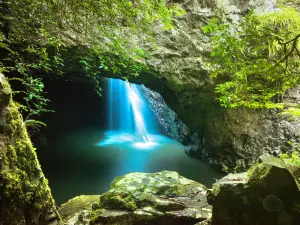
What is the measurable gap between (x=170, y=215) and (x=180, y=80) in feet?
14.5

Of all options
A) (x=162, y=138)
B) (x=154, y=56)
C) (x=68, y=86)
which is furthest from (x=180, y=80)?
(x=68, y=86)

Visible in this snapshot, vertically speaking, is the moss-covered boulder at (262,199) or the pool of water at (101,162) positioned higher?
the moss-covered boulder at (262,199)

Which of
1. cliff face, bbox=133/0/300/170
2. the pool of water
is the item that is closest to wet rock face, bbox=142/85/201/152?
the pool of water

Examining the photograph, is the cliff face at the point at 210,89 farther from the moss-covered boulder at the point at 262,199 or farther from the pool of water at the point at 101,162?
the moss-covered boulder at the point at 262,199

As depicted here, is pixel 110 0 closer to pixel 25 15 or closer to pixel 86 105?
pixel 25 15

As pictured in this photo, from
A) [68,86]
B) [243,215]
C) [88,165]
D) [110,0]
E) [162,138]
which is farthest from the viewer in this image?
[68,86]

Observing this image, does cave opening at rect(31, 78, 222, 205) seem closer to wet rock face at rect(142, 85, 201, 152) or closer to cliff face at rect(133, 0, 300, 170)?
wet rock face at rect(142, 85, 201, 152)

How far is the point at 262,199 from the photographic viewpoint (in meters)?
2.53

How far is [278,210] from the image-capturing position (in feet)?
8.04

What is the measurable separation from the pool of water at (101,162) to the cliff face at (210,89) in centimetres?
133

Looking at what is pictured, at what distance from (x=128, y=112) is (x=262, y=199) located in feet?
49.4

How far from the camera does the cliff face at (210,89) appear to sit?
6.86 meters

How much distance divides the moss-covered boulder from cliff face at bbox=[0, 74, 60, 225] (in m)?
2.01

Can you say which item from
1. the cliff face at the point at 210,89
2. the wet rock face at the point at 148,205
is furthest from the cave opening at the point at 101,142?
the wet rock face at the point at 148,205
